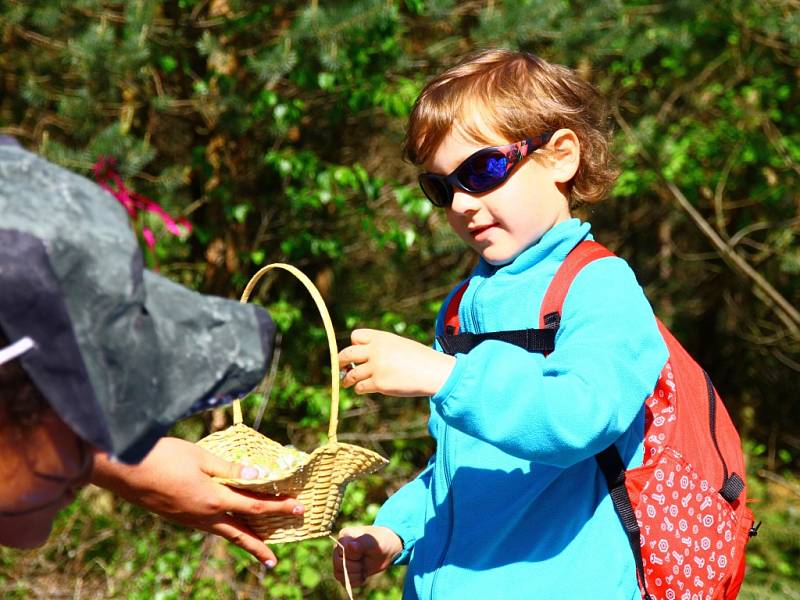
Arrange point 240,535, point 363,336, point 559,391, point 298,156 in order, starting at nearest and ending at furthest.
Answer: point 559,391, point 363,336, point 240,535, point 298,156

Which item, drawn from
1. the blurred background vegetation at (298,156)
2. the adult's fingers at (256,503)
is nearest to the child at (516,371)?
the adult's fingers at (256,503)

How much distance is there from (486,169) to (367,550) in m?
0.87

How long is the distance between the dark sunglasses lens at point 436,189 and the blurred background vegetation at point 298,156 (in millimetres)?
2154

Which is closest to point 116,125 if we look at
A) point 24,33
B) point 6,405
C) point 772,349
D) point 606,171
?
point 24,33

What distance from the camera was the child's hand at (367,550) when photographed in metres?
2.13

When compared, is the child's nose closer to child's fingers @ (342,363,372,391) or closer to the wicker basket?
the wicker basket

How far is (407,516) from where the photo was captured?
2.22 meters

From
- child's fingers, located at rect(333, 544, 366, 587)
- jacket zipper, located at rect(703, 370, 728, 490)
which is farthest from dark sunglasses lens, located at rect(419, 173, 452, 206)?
child's fingers, located at rect(333, 544, 366, 587)

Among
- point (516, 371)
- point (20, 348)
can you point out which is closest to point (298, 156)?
point (516, 371)

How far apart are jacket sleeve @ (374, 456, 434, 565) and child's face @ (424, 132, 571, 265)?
1.86ft

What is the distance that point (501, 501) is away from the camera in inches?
75.2

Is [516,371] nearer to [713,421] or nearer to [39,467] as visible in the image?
[713,421]

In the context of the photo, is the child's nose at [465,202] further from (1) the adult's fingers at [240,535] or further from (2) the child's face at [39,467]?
(2) the child's face at [39,467]

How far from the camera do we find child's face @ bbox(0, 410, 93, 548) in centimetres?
118
